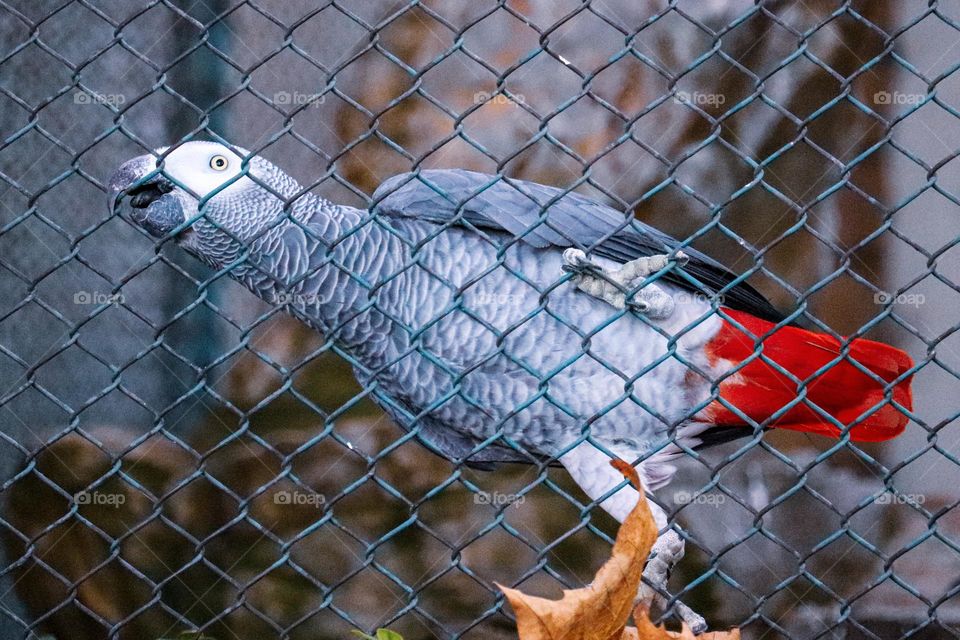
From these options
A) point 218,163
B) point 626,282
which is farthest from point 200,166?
point 626,282

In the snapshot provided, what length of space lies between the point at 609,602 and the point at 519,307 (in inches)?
24.5

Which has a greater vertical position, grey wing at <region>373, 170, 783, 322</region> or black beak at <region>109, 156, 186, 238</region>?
grey wing at <region>373, 170, 783, 322</region>

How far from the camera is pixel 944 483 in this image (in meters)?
2.38

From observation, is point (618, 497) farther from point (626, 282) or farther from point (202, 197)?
point (202, 197)

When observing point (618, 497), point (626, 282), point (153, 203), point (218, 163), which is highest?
point (626, 282)

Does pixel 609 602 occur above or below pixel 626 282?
below

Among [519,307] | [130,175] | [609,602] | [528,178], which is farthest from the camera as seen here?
[528,178]

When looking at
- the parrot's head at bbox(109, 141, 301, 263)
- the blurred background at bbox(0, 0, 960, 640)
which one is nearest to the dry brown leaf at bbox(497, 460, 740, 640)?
the parrot's head at bbox(109, 141, 301, 263)

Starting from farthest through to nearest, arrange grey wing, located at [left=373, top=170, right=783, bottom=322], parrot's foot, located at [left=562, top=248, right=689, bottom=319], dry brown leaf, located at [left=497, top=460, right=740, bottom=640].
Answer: grey wing, located at [left=373, top=170, right=783, bottom=322] → parrot's foot, located at [left=562, top=248, right=689, bottom=319] → dry brown leaf, located at [left=497, top=460, right=740, bottom=640]

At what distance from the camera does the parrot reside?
1554 mm

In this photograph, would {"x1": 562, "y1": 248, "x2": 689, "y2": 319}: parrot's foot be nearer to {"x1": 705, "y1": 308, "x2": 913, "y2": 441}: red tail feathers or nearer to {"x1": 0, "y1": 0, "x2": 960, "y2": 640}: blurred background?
{"x1": 705, "y1": 308, "x2": 913, "y2": 441}: red tail feathers

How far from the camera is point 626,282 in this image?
154 centimetres

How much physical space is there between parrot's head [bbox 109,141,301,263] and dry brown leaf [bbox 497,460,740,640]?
732 millimetres

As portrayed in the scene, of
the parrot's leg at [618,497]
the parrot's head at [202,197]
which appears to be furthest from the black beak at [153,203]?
the parrot's leg at [618,497]
